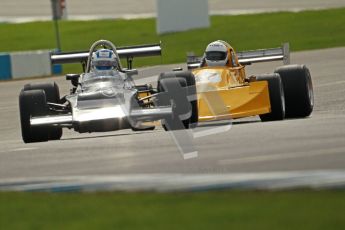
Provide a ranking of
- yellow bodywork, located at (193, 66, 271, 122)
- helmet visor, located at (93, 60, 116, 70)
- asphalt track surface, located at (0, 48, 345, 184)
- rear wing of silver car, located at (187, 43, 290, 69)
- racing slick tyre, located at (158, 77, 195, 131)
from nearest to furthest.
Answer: asphalt track surface, located at (0, 48, 345, 184) → racing slick tyre, located at (158, 77, 195, 131) → yellow bodywork, located at (193, 66, 271, 122) → helmet visor, located at (93, 60, 116, 70) → rear wing of silver car, located at (187, 43, 290, 69)

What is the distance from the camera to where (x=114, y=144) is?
1173cm

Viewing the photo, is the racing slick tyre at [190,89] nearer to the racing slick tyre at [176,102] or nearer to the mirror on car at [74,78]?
the racing slick tyre at [176,102]

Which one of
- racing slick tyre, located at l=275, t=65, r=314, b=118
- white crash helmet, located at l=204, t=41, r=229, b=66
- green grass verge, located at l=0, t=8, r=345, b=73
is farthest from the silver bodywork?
green grass verge, located at l=0, t=8, r=345, b=73

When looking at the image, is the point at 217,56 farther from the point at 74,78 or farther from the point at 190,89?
the point at 190,89

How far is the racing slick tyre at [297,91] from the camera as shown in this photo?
629 inches

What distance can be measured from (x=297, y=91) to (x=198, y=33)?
64.7 feet

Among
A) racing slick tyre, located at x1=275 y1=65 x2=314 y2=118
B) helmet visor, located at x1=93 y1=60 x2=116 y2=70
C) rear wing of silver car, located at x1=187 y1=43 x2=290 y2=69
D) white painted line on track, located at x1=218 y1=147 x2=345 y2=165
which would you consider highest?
helmet visor, located at x1=93 y1=60 x2=116 y2=70

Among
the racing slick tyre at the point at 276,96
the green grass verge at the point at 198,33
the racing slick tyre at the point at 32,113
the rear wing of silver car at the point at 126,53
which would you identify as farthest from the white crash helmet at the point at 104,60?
the green grass verge at the point at 198,33

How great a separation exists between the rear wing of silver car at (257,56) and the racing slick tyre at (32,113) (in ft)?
12.6

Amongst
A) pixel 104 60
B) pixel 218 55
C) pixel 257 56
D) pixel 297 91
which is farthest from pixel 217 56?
pixel 104 60

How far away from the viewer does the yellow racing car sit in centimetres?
1516

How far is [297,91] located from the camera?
52.4 ft

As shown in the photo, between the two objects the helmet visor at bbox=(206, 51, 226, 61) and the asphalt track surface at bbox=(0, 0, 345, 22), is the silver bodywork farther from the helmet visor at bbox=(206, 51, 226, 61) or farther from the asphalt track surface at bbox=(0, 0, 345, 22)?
the asphalt track surface at bbox=(0, 0, 345, 22)

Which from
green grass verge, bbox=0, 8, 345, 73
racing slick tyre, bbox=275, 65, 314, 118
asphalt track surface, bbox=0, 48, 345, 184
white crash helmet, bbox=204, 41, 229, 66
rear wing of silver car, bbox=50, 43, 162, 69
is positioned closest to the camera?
asphalt track surface, bbox=0, 48, 345, 184
